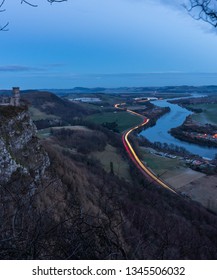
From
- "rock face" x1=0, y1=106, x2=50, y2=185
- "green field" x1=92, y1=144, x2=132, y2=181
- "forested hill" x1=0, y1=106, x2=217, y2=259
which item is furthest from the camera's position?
"green field" x1=92, y1=144, x2=132, y2=181

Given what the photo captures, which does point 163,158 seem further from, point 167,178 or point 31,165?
point 31,165

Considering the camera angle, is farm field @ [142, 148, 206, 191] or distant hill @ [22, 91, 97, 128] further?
distant hill @ [22, 91, 97, 128]

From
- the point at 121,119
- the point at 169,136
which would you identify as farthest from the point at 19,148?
the point at 121,119

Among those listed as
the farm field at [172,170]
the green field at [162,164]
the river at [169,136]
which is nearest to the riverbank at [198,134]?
the river at [169,136]

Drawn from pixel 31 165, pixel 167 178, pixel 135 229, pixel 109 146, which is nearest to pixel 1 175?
pixel 31 165

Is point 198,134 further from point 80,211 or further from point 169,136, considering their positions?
point 80,211

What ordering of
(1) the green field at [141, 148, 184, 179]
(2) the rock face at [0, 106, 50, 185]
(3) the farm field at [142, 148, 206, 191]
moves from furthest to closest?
(1) the green field at [141, 148, 184, 179]
(3) the farm field at [142, 148, 206, 191]
(2) the rock face at [0, 106, 50, 185]

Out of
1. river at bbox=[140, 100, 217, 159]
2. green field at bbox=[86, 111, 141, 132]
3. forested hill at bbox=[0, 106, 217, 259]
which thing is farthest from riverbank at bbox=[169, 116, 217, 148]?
forested hill at bbox=[0, 106, 217, 259]

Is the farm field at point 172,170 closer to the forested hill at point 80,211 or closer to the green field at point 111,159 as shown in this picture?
the green field at point 111,159

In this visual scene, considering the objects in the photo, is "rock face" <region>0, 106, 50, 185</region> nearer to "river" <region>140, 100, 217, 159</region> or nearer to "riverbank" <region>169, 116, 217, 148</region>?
"river" <region>140, 100, 217, 159</region>
